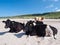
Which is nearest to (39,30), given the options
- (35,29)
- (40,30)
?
(40,30)

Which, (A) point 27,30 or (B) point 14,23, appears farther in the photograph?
(B) point 14,23

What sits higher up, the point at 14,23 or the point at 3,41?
the point at 14,23

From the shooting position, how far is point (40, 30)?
805 centimetres

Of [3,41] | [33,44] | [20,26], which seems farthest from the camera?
[20,26]

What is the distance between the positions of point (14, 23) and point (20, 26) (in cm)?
46

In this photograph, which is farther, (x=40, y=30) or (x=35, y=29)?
(x=35, y=29)

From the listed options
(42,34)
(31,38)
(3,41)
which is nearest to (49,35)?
(42,34)

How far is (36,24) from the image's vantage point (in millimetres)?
8156

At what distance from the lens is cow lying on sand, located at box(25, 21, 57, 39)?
801 cm

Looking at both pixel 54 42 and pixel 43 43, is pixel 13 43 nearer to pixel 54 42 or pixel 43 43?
pixel 43 43

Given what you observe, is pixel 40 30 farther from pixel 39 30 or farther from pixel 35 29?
pixel 35 29

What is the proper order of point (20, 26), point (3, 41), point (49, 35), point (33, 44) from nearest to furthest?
point (33, 44) → point (3, 41) → point (49, 35) → point (20, 26)

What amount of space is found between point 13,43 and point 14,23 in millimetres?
2786

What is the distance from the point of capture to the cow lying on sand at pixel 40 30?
315 inches
